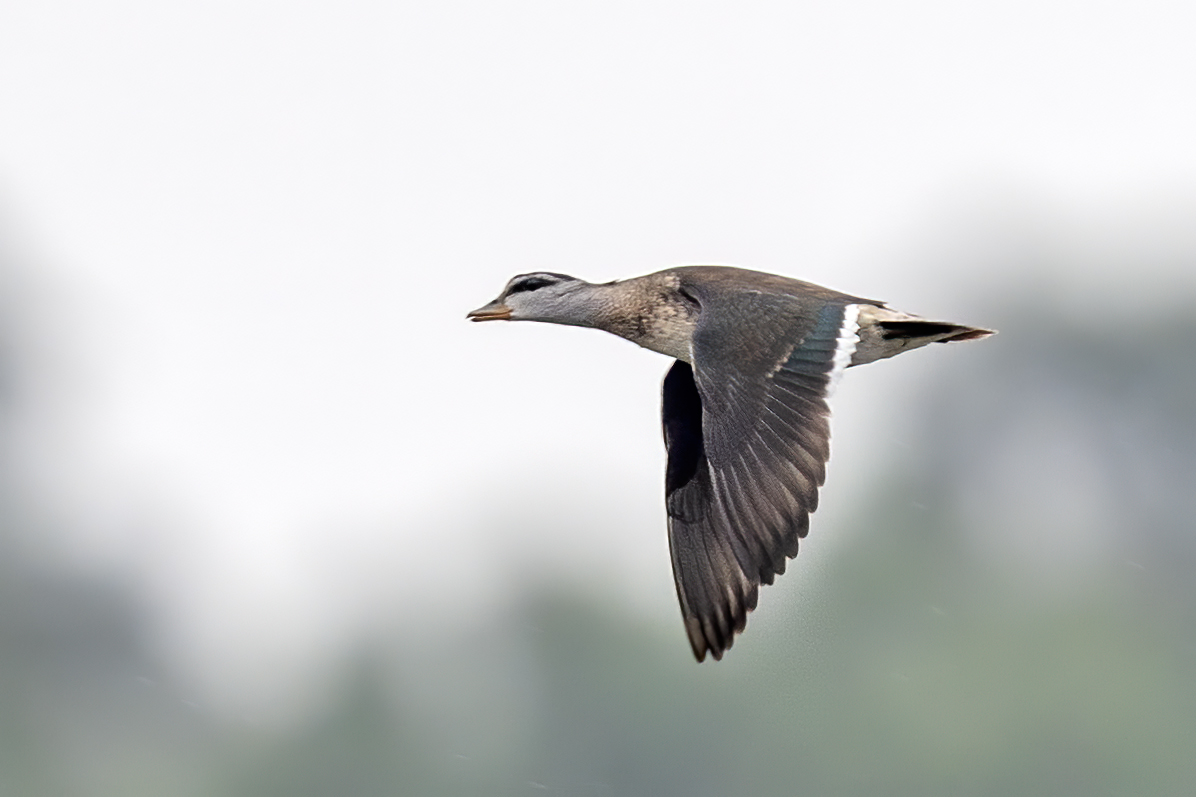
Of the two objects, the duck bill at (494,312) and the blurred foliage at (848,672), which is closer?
the duck bill at (494,312)

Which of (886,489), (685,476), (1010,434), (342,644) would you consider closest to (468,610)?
(342,644)

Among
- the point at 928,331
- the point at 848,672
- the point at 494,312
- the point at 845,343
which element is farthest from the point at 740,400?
the point at 848,672

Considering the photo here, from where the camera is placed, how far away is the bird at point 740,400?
1122 centimetres

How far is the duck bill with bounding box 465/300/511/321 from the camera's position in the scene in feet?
45.1

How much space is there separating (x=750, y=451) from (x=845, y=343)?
2.98 feet

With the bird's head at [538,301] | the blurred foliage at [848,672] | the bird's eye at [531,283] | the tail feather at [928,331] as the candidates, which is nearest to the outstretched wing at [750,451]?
the tail feather at [928,331]

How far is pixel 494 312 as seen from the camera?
1380 centimetres

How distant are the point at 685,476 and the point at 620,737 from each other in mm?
44488

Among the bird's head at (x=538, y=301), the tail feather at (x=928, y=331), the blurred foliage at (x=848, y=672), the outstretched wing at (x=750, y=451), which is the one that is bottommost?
the blurred foliage at (x=848, y=672)

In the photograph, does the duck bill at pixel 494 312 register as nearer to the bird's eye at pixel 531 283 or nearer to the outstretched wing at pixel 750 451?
the bird's eye at pixel 531 283

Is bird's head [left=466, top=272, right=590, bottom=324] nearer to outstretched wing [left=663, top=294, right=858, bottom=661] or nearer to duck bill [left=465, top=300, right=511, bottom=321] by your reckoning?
duck bill [left=465, top=300, right=511, bottom=321]

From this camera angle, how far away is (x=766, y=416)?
37.4 feet

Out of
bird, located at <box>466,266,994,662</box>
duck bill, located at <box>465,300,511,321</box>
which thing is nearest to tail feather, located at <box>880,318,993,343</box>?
bird, located at <box>466,266,994,662</box>

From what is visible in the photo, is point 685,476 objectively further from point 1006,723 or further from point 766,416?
point 1006,723
